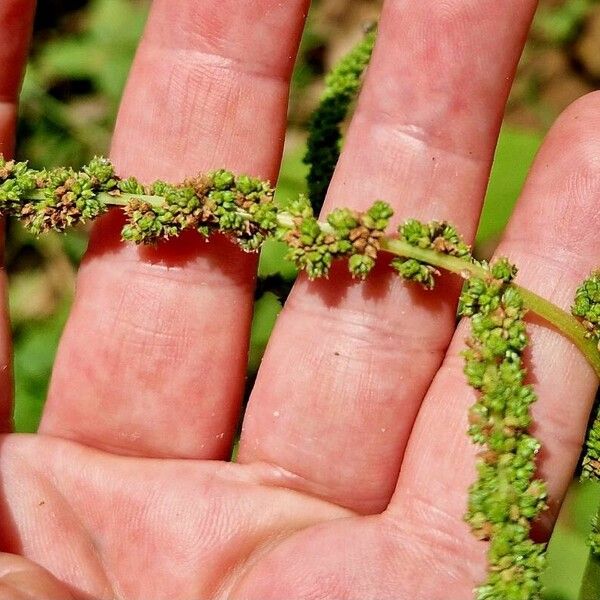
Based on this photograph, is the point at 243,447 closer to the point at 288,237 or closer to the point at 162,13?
the point at 288,237

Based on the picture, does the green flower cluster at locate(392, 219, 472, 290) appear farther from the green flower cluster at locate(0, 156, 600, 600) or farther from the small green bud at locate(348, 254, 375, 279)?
the small green bud at locate(348, 254, 375, 279)

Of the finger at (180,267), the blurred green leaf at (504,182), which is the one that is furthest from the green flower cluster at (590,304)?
the blurred green leaf at (504,182)

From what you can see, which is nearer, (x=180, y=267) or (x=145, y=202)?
(x=145, y=202)

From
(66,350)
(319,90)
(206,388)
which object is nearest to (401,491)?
(206,388)

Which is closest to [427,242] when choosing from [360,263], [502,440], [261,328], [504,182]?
[360,263]

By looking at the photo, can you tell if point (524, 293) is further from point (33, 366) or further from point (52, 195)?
point (33, 366)

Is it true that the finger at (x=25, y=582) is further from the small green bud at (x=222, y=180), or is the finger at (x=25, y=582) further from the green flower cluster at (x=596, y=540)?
the green flower cluster at (x=596, y=540)
